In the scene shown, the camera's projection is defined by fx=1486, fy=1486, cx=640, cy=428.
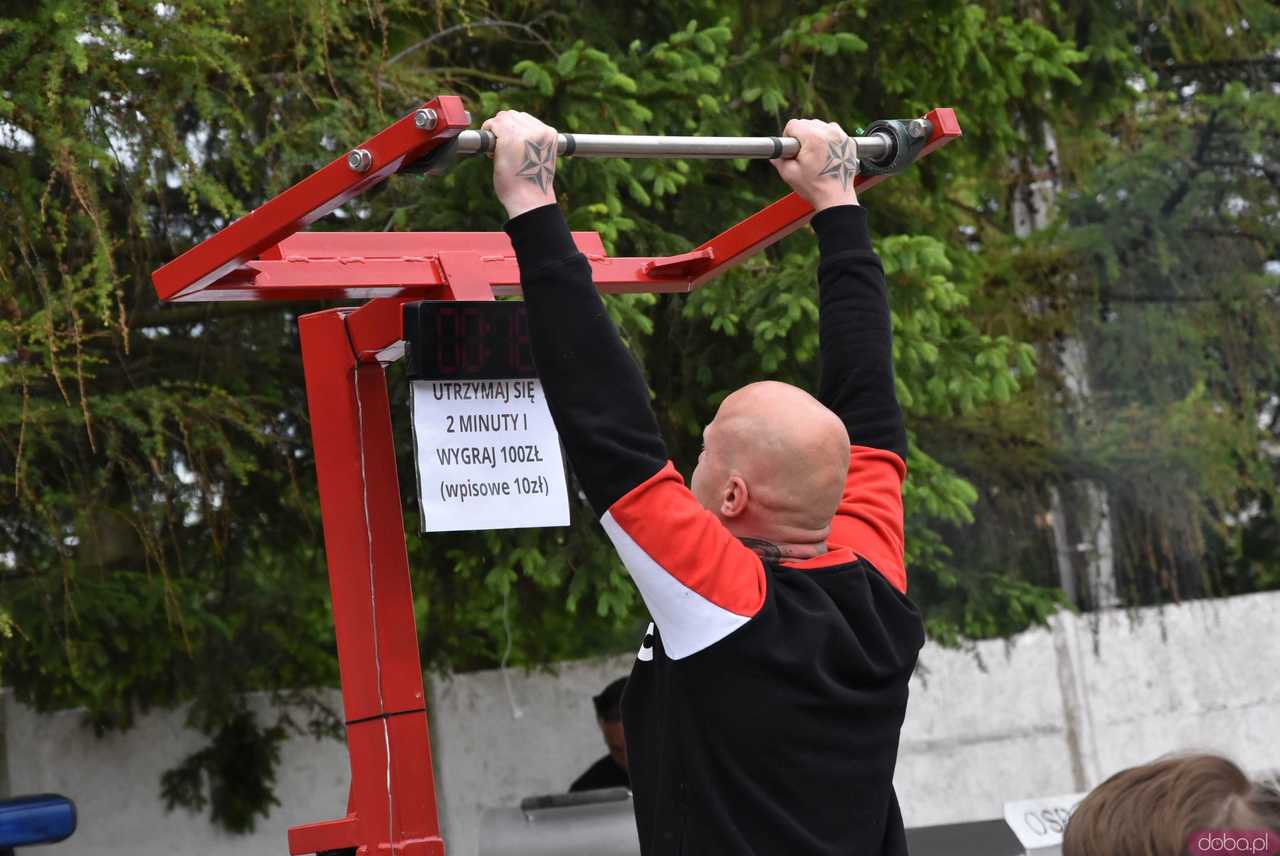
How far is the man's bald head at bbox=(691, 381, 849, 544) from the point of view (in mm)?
2076

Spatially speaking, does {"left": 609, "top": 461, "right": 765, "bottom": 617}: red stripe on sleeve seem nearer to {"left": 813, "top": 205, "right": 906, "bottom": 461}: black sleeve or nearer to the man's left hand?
the man's left hand

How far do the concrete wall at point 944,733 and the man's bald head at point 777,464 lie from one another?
17.9 feet

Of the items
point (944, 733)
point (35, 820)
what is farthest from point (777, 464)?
point (944, 733)

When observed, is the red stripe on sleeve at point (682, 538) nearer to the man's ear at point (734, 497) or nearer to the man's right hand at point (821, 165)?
the man's ear at point (734, 497)

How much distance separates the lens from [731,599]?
1.97 m

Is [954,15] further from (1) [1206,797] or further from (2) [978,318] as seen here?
(1) [1206,797]

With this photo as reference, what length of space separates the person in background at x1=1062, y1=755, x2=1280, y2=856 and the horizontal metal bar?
1.08 metres

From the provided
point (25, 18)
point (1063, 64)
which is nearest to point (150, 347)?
point (25, 18)

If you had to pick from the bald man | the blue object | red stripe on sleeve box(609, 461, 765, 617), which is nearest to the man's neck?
the bald man

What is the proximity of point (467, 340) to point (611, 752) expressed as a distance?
409 cm

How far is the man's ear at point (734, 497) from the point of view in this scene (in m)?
2.12

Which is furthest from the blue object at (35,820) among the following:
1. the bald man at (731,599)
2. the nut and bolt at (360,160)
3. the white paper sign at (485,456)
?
the nut and bolt at (360,160)

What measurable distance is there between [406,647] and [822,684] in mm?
1060

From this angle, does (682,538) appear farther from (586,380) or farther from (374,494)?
(374,494)
